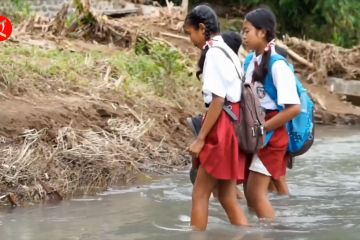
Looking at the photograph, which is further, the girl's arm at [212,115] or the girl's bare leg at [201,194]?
the girl's bare leg at [201,194]

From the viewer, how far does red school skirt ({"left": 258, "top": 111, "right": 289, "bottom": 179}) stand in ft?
20.7

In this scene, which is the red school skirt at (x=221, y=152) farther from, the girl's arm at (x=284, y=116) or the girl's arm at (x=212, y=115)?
the girl's arm at (x=284, y=116)

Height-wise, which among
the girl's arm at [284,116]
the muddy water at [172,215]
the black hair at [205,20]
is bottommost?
the muddy water at [172,215]

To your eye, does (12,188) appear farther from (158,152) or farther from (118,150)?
(158,152)

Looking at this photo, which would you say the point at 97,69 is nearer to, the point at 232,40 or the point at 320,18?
the point at 232,40

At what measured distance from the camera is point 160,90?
11.8 metres

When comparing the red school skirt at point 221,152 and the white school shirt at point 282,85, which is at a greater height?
the white school shirt at point 282,85

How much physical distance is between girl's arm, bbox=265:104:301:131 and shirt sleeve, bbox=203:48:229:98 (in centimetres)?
69

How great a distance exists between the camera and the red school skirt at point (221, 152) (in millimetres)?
5758

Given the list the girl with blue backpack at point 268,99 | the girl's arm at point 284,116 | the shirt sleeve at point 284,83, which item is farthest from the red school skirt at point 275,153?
the shirt sleeve at point 284,83

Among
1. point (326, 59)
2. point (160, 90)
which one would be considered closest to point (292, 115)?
point (160, 90)

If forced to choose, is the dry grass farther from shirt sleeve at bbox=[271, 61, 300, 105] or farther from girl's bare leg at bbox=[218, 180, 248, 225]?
shirt sleeve at bbox=[271, 61, 300, 105]

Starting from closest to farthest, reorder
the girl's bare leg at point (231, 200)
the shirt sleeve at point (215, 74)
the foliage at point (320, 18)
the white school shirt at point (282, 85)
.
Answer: the shirt sleeve at point (215, 74), the girl's bare leg at point (231, 200), the white school shirt at point (282, 85), the foliage at point (320, 18)

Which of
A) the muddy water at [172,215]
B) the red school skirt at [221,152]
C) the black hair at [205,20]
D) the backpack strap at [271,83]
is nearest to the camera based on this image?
the red school skirt at [221,152]
